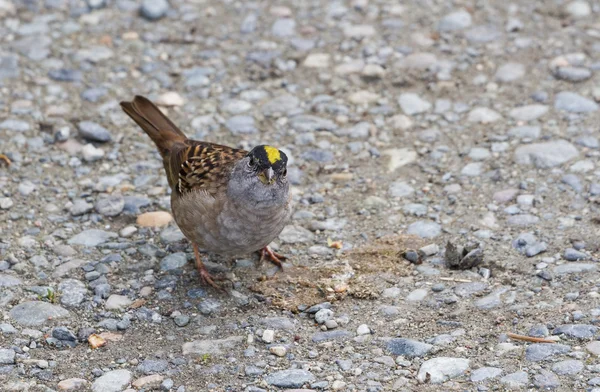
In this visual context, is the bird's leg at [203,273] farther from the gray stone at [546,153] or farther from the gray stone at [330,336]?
the gray stone at [546,153]

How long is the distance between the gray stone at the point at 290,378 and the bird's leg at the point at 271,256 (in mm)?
1254

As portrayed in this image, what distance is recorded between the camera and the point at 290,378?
4.55 meters

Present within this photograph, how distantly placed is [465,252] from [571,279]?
0.67 metres

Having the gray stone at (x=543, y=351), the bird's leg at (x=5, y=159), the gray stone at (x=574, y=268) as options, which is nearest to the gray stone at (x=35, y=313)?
the bird's leg at (x=5, y=159)

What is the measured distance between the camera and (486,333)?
485 centimetres

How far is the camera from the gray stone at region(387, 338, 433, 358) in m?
4.71

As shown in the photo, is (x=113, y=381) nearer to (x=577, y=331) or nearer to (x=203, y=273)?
(x=203, y=273)

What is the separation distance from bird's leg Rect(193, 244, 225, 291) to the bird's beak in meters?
0.81

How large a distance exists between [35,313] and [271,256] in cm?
156

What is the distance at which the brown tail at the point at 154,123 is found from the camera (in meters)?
6.28

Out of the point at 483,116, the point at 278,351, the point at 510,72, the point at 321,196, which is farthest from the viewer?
the point at 510,72

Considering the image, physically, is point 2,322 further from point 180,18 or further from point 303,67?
point 180,18

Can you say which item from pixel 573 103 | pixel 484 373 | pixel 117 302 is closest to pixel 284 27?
pixel 573 103

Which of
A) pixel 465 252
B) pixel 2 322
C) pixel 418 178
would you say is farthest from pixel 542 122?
pixel 2 322
